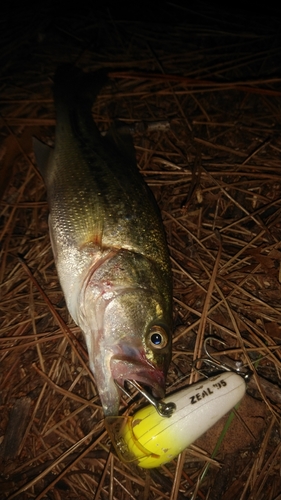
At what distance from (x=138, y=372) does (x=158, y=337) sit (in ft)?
0.79

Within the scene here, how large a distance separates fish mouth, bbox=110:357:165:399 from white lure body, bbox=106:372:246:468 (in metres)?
0.23

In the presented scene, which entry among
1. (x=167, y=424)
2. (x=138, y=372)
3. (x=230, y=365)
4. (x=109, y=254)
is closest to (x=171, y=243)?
(x=109, y=254)

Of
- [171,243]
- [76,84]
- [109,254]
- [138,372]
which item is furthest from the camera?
[76,84]

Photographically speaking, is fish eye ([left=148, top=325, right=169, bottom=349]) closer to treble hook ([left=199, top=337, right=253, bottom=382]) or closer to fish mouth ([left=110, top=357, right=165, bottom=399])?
fish mouth ([left=110, top=357, right=165, bottom=399])

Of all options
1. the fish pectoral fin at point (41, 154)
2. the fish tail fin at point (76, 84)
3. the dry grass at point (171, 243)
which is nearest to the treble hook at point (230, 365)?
the dry grass at point (171, 243)

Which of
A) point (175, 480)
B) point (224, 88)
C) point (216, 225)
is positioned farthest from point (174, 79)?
point (175, 480)

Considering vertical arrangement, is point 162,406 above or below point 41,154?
below

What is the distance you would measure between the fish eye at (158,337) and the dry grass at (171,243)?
0.66 metres

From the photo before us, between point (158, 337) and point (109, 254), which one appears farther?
point (109, 254)

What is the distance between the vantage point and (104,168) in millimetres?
2844

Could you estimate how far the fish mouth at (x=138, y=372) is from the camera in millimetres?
2188

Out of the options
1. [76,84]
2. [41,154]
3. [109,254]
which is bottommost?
[109,254]

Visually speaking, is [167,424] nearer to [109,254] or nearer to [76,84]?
[109,254]

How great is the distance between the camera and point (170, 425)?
7.37 feet
